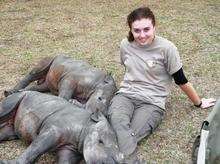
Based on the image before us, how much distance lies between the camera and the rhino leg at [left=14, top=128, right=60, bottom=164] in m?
3.87

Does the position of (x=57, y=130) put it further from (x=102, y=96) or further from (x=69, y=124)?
(x=102, y=96)

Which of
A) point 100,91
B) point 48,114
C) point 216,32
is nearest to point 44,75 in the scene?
point 100,91

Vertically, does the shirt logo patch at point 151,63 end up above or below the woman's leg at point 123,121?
above

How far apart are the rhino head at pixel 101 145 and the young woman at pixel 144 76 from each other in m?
0.52

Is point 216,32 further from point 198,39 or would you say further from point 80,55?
point 80,55

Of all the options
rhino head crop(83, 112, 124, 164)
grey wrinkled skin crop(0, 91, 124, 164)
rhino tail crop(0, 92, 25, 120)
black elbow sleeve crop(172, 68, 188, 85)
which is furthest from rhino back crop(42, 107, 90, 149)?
black elbow sleeve crop(172, 68, 188, 85)

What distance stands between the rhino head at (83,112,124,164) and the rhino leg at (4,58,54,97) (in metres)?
1.40

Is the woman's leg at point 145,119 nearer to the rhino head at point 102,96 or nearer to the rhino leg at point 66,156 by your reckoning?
the rhino head at point 102,96

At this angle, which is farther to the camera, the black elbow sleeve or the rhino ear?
the black elbow sleeve

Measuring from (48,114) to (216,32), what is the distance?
4.20m

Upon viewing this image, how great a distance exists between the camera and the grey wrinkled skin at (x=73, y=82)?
474cm

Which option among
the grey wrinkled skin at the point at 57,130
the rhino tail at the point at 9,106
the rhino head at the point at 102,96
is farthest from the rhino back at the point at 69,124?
the rhino tail at the point at 9,106

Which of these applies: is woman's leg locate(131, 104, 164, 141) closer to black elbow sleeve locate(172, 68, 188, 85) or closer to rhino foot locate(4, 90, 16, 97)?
black elbow sleeve locate(172, 68, 188, 85)

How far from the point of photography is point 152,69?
15.5 ft
